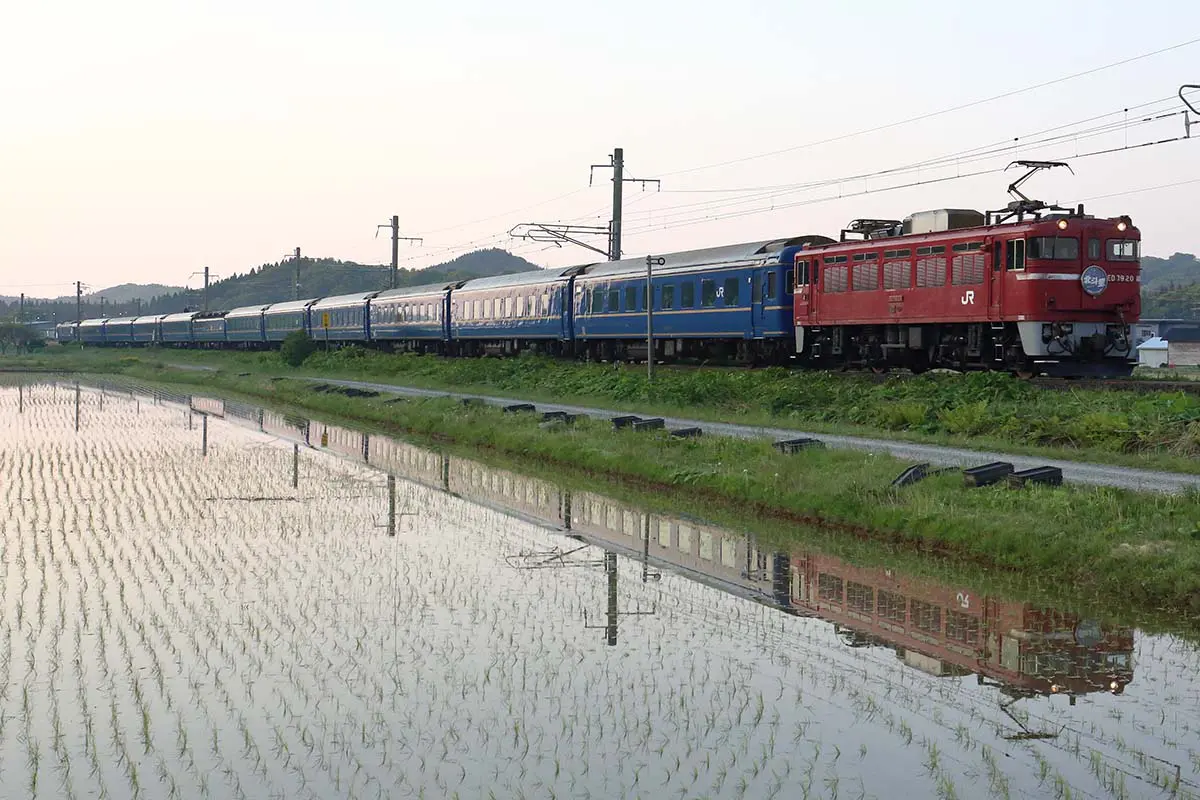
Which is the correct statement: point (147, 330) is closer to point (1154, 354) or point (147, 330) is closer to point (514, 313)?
point (514, 313)

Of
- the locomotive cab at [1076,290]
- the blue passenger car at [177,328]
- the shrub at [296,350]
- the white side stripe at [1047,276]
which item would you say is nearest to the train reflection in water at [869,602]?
the locomotive cab at [1076,290]

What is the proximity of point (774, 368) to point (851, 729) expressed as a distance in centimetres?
2792

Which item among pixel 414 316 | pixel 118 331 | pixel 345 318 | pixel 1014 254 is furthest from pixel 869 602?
pixel 118 331

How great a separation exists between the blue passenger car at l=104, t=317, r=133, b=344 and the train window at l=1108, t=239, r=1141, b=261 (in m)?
111

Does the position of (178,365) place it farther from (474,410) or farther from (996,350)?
(996,350)

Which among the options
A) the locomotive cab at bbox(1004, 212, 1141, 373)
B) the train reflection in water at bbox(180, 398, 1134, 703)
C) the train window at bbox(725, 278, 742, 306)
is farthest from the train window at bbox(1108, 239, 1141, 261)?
the train reflection in water at bbox(180, 398, 1134, 703)

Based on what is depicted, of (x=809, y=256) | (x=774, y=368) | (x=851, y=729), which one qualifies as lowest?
(x=851, y=729)

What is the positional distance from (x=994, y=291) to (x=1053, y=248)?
5.32ft

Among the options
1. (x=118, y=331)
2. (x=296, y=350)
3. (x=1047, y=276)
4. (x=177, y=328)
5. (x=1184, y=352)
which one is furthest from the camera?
(x=118, y=331)

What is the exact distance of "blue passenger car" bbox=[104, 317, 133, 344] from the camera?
419ft

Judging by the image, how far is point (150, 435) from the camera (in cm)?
3581

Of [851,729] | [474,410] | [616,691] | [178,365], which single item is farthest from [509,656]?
[178,365]

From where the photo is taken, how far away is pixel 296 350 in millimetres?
72438

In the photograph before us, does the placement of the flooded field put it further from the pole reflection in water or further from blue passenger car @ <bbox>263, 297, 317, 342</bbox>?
blue passenger car @ <bbox>263, 297, 317, 342</bbox>
